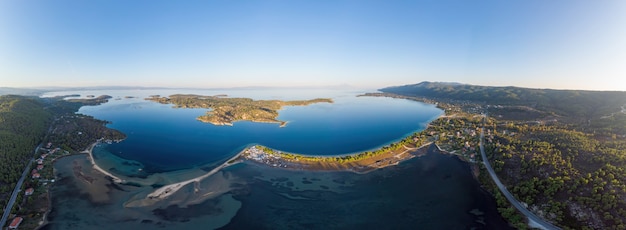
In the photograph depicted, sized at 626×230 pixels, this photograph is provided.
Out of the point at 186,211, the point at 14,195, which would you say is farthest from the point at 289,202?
the point at 14,195

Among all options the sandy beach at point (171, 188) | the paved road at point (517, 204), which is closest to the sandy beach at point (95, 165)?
the sandy beach at point (171, 188)

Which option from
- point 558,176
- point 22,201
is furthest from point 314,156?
point 22,201

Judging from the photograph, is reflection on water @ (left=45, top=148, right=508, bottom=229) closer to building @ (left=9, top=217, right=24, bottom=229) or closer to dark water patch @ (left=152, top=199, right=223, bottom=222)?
dark water patch @ (left=152, top=199, right=223, bottom=222)

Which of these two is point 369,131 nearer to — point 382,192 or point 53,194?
point 382,192

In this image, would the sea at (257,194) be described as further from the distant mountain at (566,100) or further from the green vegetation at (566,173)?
the distant mountain at (566,100)

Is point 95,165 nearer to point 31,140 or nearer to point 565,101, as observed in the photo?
point 31,140

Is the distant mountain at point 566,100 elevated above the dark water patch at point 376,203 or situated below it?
above

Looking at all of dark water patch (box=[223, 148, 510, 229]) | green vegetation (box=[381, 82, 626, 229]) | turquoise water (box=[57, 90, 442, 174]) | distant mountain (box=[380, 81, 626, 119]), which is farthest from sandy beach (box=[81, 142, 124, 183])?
distant mountain (box=[380, 81, 626, 119])
